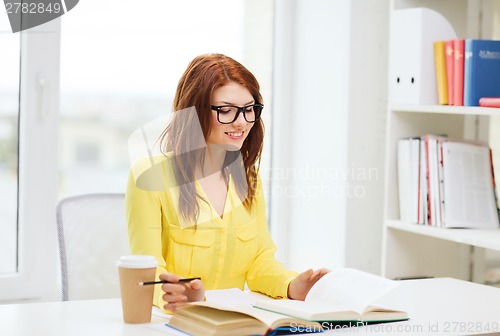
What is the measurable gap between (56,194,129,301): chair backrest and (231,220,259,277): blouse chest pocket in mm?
397

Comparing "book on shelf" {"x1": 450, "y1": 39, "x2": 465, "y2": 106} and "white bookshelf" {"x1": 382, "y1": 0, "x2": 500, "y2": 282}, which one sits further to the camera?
"white bookshelf" {"x1": 382, "y1": 0, "x2": 500, "y2": 282}

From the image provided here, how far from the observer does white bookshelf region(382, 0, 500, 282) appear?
2742 mm

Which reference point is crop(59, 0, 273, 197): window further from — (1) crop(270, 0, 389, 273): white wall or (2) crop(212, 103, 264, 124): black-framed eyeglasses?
(2) crop(212, 103, 264, 124): black-framed eyeglasses

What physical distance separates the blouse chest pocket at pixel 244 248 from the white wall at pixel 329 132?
0.95 m

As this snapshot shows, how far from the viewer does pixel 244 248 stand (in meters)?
2.01

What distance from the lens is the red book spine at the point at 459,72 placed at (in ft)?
8.23

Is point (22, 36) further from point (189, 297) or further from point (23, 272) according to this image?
point (189, 297)

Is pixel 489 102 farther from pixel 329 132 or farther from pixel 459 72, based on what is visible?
pixel 329 132

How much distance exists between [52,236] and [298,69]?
1.23 m

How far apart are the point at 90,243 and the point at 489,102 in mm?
1307

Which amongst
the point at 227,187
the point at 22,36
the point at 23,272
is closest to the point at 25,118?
the point at 22,36

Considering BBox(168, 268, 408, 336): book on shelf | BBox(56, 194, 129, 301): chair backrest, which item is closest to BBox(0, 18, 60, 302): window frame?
BBox(56, 194, 129, 301): chair backrest

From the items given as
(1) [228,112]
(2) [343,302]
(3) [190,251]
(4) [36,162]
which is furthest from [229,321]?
(4) [36,162]

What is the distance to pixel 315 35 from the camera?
3088 millimetres
